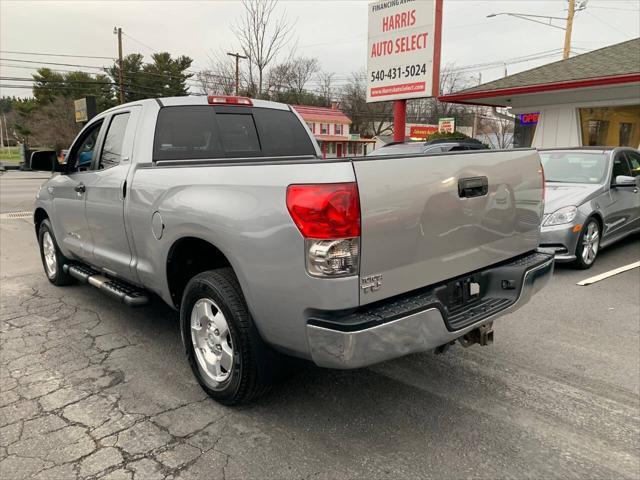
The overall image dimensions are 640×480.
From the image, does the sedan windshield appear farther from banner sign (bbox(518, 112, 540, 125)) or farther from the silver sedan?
banner sign (bbox(518, 112, 540, 125))

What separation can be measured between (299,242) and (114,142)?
8.77ft

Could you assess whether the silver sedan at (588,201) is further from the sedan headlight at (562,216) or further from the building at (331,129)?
the building at (331,129)

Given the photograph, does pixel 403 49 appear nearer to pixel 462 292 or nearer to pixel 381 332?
pixel 462 292

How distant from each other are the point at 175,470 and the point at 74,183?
3.20 m

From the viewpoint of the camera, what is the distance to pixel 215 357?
10.4ft

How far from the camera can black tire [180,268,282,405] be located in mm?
2771

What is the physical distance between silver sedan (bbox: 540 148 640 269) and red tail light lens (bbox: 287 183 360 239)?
4535 millimetres

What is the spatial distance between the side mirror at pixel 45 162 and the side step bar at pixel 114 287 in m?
1.04

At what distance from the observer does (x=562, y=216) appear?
6.46 m

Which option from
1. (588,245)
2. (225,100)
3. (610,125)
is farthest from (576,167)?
(610,125)

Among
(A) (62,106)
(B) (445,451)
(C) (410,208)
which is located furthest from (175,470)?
(A) (62,106)

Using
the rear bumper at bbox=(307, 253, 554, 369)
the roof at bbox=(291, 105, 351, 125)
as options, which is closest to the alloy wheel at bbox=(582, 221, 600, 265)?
the rear bumper at bbox=(307, 253, 554, 369)

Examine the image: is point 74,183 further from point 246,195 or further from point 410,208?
point 410,208

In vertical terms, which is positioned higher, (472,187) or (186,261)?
(472,187)
